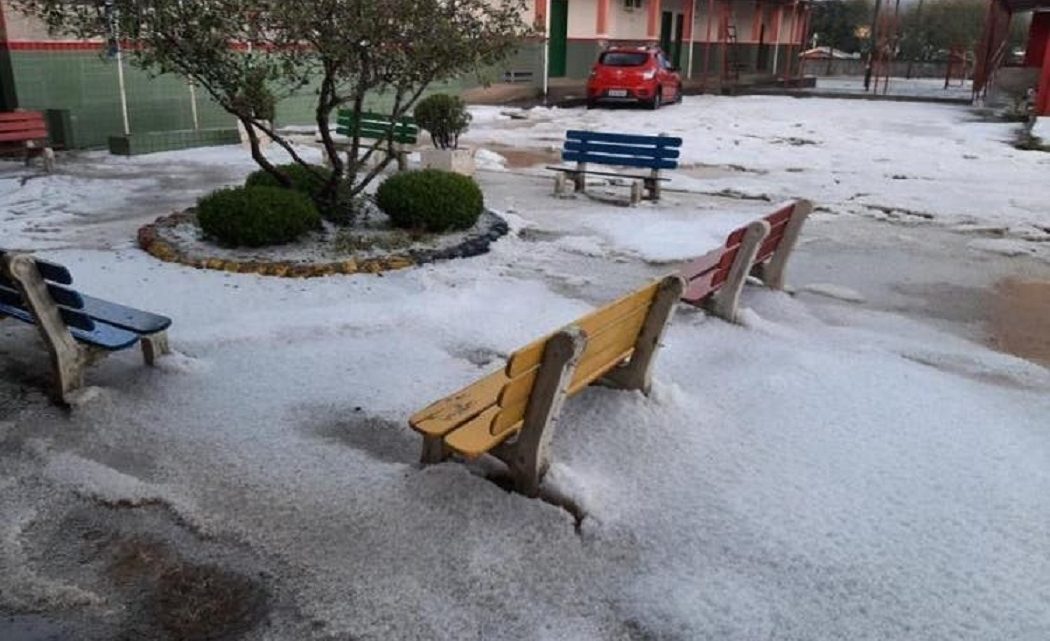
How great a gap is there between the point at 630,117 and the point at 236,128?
30.5 ft

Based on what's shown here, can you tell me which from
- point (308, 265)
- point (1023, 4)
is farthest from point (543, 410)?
point (1023, 4)

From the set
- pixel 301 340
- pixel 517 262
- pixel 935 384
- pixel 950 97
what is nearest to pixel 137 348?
pixel 301 340

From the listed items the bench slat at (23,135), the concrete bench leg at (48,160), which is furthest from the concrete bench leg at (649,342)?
the bench slat at (23,135)

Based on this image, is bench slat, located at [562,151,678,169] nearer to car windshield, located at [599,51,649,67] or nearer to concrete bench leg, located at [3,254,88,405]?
concrete bench leg, located at [3,254,88,405]

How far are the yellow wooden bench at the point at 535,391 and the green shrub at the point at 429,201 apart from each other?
3.65 m

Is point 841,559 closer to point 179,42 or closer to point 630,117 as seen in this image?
point 179,42

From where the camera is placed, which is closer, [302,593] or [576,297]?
[302,593]

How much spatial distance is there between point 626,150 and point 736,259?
458 cm

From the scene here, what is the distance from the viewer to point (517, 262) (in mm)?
6879

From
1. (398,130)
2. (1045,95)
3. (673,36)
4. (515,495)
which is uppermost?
(673,36)

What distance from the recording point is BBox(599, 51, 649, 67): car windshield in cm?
2167

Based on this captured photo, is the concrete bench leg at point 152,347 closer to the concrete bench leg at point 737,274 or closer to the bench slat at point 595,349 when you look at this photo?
the bench slat at point 595,349

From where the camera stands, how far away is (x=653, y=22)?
29.5 metres

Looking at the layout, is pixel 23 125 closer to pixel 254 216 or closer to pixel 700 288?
pixel 254 216
